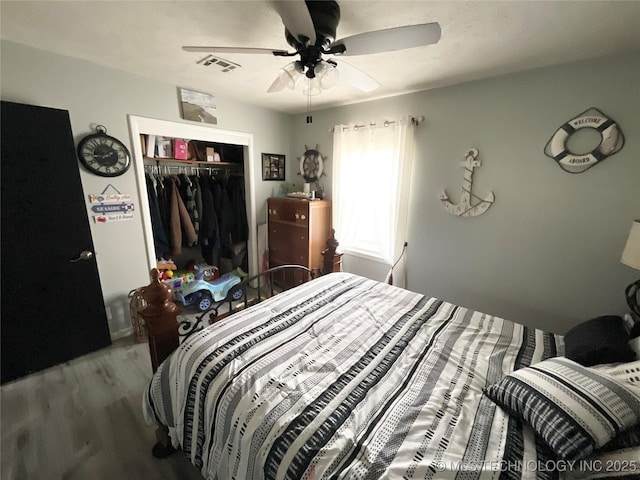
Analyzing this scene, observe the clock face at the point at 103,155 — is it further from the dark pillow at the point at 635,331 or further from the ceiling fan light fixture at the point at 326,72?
the dark pillow at the point at 635,331

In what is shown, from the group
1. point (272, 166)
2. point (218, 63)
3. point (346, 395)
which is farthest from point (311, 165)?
point (346, 395)

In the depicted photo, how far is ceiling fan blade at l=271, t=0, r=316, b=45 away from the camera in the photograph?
2.98 ft

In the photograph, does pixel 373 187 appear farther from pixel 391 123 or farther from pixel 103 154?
pixel 103 154

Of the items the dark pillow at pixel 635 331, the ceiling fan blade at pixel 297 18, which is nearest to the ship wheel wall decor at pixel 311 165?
the ceiling fan blade at pixel 297 18

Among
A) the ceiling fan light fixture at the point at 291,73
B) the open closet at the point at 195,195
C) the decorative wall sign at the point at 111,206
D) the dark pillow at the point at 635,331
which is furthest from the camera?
the open closet at the point at 195,195

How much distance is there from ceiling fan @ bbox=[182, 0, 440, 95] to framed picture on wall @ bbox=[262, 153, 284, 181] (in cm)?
178

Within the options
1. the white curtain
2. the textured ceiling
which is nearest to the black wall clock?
the textured ceiling

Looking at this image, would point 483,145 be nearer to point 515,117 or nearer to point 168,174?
point 515,117

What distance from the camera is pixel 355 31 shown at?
1398mm

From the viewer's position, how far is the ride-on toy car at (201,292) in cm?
260

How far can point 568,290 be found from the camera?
6.08 ft

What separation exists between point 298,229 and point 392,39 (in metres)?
2.04

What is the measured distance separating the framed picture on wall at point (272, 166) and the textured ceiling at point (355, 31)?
117cm

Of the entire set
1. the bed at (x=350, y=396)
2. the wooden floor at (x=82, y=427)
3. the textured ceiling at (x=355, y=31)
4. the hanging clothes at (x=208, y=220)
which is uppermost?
the textured ceiling at (x=355, y=31)
